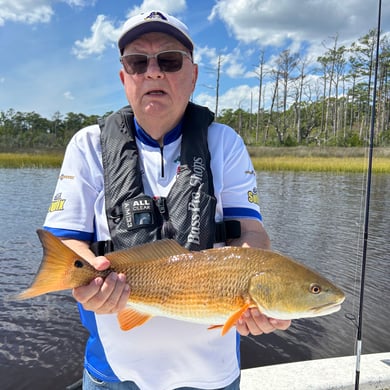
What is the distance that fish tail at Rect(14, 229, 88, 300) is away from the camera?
5.41 feet

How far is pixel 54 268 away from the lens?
1.67m

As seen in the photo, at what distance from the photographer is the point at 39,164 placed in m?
30.2

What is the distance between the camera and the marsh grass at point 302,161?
99.4ft

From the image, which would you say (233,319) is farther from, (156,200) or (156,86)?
(156,86)

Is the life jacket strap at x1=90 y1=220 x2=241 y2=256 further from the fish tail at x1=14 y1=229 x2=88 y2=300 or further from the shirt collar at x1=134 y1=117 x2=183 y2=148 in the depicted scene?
the shirt collar at x1=134 y1=117 x2=183 y2=148

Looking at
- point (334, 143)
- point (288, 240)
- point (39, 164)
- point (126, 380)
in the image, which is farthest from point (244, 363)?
point (334, 143)

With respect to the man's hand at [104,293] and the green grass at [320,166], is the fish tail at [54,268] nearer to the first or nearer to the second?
the man's hand at [104,293]

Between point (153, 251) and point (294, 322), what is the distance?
545 centimetres

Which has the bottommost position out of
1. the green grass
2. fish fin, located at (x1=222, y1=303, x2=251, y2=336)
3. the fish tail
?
the green grass

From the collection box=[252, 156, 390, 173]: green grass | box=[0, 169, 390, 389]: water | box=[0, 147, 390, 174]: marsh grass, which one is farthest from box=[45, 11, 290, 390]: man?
box=[252, 156, 390, 173]: green grass

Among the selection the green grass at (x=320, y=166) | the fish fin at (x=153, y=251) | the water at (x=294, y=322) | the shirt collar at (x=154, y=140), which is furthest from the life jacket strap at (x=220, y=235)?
the green grass at (x=320, y=166)

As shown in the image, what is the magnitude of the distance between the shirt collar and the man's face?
0.19 ft

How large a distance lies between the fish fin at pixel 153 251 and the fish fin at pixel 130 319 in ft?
Answer: 0.75

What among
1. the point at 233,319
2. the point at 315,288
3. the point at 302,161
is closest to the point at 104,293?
the point at 233,319
